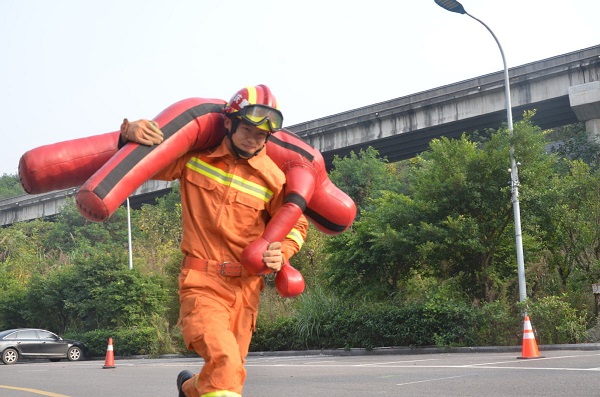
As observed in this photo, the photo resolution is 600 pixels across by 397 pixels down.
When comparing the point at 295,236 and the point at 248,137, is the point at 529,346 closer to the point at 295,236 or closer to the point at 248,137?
the point at 295,236

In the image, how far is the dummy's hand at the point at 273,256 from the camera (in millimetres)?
5105

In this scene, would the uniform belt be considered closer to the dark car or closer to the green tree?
the dark car

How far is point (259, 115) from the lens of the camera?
512 centimetres

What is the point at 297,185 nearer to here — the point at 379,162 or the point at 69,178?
the point at 69,178

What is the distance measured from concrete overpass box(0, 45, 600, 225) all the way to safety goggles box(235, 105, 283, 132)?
31.7m

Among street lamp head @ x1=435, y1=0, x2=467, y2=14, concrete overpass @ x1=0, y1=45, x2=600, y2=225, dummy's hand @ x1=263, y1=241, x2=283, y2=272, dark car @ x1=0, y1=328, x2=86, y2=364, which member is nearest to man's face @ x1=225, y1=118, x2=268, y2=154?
dummy's hand @ x1=263, y1=241, x2=283, y2=272

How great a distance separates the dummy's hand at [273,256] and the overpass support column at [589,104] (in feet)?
102

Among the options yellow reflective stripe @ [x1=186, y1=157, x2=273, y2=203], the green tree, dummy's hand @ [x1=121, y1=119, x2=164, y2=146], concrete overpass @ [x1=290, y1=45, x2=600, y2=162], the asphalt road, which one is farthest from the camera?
the green tree

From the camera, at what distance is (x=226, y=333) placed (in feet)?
16.4

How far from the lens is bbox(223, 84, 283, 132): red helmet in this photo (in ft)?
16.8

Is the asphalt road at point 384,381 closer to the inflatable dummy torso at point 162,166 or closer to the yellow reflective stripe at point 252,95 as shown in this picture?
the inflatable dummy torso at point 162,166

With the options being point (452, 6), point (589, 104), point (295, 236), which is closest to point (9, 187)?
point (589, 104)

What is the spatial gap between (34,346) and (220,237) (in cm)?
2577

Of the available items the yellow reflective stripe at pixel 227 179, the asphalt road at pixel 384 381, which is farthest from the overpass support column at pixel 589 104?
the yellow reflective stripe at pixel 227 179
